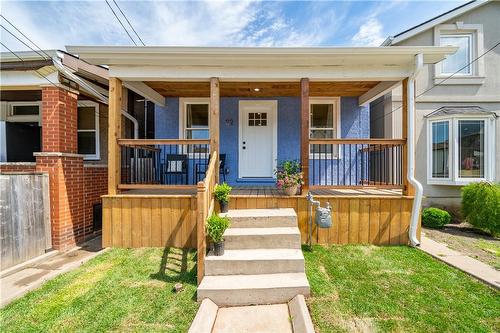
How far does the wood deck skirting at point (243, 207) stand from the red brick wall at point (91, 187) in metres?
1.06

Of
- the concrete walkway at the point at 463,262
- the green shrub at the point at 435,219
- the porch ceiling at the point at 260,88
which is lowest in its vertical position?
the concrete walkway at the point at 463,262

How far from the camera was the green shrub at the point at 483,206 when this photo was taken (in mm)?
5227

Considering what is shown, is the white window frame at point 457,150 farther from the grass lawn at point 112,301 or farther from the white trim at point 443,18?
the grass lawn at point 112,301

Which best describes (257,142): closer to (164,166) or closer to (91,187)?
(164,166)

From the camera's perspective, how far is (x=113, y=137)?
14.1ft

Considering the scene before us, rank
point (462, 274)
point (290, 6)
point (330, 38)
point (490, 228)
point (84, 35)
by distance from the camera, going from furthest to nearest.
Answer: point (330, 38), point (84, 35), point (290, 6), point (490, 228), point (462, 274)

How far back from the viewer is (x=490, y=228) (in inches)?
207

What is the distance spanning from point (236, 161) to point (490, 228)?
226 inches

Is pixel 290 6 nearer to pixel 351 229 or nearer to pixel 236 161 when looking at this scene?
pixel 236 161

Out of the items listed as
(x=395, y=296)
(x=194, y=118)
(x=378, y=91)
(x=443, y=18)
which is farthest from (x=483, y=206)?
(x=194, y=118)

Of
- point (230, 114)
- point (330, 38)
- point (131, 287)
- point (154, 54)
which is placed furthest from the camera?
point (330, 38)

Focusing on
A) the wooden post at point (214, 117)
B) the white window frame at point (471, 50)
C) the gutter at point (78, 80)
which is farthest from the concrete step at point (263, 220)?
the white window frame at point (471, 50)

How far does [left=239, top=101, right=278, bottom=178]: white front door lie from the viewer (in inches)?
255

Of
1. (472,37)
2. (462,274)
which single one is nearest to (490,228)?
(462,274)
